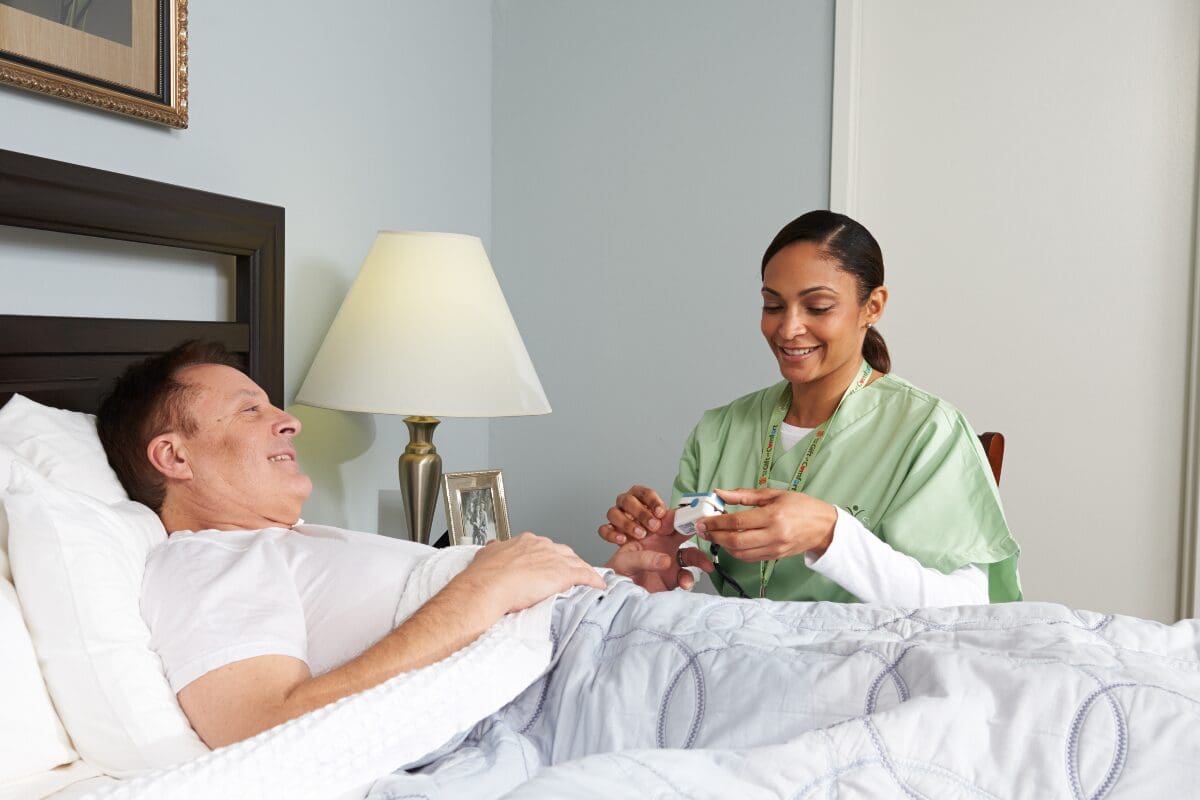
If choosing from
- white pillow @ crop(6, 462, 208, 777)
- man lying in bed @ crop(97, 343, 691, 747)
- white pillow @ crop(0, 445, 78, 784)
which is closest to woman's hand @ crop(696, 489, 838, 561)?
man lying in bed @ crop(97, 343, 691, 747)

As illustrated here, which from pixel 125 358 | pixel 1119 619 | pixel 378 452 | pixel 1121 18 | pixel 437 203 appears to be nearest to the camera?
pixel 1119 619

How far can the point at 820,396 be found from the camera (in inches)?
71.4

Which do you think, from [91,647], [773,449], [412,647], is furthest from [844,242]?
[91,647]

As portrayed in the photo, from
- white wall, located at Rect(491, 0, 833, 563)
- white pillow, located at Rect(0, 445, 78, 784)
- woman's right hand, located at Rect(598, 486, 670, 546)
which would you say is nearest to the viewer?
white pillow, located at Rect(0, 445, 78, 784)

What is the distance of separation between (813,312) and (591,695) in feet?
2.82

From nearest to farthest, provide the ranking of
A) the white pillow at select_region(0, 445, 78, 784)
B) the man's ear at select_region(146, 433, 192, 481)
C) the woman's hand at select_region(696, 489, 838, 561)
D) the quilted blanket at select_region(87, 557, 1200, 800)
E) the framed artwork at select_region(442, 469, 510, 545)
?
the quilted blanket at select_region(87, 557, 1200, 800) < the white pillow at select_region(0, 445, 78, 784) < the man's ear at select_region(146, 433, 192, 481) < the woman's hand at select_region(696, 489, 838, 561) < the framed artwork at select_region(442, 469, 510, 545)

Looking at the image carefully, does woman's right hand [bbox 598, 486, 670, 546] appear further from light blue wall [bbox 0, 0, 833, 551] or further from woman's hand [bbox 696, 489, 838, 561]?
light blue wall [bbox 0, 0, 833, 551]

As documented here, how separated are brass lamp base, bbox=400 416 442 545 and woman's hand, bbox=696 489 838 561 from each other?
2.14 ft

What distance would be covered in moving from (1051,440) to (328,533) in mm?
1598

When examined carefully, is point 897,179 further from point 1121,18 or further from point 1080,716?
point 1080,716

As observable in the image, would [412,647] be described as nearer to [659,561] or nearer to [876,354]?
[659,561]

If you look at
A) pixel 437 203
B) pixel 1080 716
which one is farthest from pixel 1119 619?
pixel 437 203

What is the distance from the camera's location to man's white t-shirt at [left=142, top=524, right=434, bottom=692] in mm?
1070

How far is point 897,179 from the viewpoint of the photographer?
2359 millimetres
